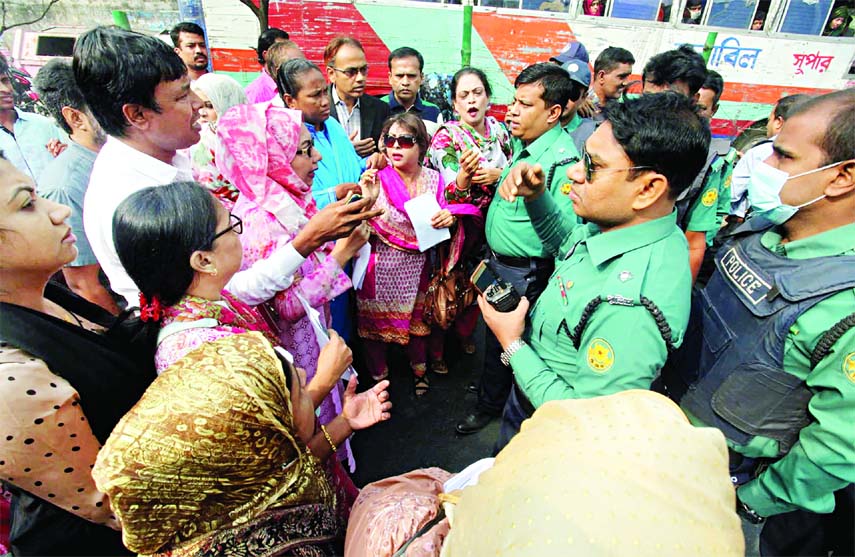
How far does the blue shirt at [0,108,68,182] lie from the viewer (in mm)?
3148

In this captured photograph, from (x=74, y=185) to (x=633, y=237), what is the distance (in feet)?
9.06

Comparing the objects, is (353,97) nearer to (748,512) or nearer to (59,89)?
(59,89)

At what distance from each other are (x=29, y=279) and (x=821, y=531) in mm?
2996

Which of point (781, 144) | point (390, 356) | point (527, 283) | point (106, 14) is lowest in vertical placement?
point (390, 356)

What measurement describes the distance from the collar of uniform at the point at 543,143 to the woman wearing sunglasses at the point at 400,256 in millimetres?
619

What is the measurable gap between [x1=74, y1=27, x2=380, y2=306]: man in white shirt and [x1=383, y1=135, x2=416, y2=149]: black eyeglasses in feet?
3.42

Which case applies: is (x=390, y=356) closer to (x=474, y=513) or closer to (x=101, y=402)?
(x=101, y=402)

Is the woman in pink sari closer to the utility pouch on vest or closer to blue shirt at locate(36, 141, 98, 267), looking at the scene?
blue shirt at locate(36, 141, 98, 267)

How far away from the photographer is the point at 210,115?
299cm

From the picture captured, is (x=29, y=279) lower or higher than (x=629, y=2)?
lower

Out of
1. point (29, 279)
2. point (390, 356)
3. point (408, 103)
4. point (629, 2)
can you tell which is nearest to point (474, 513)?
point (29, 279)

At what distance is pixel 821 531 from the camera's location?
1.68 meters

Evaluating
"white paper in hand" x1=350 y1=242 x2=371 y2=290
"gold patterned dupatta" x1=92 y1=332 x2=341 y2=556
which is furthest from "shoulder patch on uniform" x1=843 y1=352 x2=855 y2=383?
"white paper in hand" x1=350 y1=242 x2=371 y2=290

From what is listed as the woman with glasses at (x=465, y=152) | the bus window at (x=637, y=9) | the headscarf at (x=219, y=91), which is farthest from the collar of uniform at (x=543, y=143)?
the bus window at (x=637, y=9)
